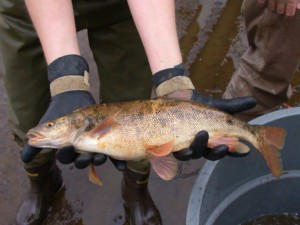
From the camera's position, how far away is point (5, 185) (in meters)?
2.86

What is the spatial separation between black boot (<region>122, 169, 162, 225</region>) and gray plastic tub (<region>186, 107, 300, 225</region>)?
0.55 metres

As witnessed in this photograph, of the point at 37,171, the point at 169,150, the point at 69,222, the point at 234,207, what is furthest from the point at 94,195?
the point at 169,150

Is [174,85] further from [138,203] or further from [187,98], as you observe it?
[138,203]

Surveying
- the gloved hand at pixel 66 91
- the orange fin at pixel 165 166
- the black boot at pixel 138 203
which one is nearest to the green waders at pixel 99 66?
the black boot at pixel 138 203

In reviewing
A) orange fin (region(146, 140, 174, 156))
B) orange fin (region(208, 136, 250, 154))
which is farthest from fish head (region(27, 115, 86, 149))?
orange fin (region(208, 136, 250, 154))

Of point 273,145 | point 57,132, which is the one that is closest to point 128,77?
point 57,132

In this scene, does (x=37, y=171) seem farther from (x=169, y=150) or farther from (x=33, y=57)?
(x=169, y=150)

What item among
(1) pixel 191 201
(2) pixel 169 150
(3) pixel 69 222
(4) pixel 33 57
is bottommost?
(3) pixel 69 222

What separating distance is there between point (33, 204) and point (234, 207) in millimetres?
1201

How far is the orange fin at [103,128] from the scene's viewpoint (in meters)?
1.79

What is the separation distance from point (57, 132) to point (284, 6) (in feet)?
4.41

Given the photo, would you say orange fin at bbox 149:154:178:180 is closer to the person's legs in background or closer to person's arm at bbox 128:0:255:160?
person's arm at bbox 128:0:255:160

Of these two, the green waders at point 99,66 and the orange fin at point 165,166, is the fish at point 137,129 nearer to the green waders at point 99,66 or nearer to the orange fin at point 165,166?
the orange fin at point 165,166

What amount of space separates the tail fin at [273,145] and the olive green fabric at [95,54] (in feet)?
2.54
